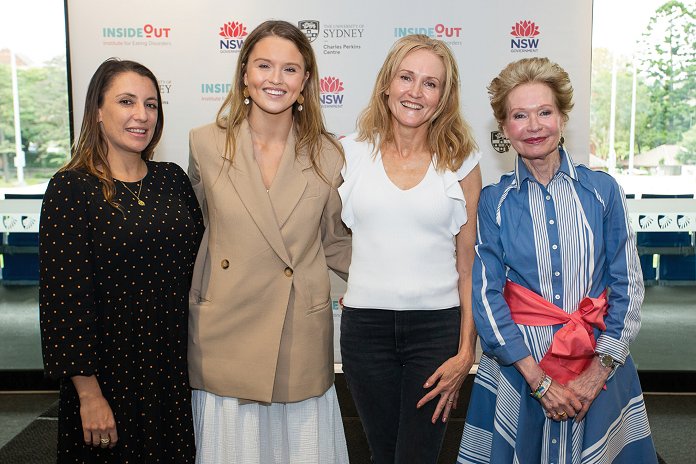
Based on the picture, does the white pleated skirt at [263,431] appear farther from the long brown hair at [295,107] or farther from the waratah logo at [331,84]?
the waratah logo at [331,84]

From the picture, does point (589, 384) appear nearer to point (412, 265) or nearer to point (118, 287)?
point (412, 265)

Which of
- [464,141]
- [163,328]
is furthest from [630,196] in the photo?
[163,328]

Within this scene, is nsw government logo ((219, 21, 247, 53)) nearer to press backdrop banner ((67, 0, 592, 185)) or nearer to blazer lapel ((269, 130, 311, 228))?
press backdrop banner ((67, 0, 592, 185))

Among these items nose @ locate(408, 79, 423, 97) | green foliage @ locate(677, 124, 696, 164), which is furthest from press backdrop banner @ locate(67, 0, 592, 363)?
nose @ locate(408, 79, 423, 97)

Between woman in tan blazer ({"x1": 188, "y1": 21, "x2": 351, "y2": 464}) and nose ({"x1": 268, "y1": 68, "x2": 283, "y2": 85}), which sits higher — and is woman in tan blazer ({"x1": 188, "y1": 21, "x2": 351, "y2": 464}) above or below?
below

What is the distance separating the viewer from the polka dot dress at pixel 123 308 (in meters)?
2.00

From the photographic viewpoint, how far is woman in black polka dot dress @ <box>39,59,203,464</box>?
2000 mm

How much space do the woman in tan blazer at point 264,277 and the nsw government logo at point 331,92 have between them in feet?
7.50

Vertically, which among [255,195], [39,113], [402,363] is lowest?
[402,363]

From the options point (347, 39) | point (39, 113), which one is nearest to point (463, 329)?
point (347, 39)

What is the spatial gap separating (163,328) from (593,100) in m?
3.48

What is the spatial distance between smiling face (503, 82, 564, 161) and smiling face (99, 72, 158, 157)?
3.82 ft

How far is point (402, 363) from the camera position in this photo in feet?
7.24

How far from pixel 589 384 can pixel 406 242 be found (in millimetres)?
691
